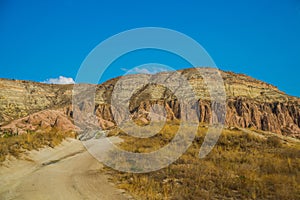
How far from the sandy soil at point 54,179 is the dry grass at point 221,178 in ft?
2.53

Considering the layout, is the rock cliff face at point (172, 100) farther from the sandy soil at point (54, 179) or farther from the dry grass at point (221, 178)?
the dry grass at point (221, 178)

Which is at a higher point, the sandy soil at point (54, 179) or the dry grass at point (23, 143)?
the dry grass at point (23, 143)

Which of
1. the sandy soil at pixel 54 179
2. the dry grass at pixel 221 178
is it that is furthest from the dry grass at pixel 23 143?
the dry grass at pixel 221 178

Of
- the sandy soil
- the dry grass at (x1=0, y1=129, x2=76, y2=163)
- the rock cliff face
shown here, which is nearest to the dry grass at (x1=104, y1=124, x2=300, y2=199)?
the sandy soil

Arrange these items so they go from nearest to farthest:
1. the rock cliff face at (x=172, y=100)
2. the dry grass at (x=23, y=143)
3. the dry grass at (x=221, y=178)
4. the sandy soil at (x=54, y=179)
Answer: the sandy soil at (x=54, y=179) < the dry grass at (x=221, y=178) < the dry grass at (x=23, y=143) < the rock cliff face at (x=172, y=100)

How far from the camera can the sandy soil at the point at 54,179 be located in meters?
8.09

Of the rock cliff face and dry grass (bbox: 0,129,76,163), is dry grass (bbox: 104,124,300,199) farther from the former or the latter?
the rock cliff face

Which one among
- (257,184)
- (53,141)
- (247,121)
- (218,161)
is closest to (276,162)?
(218,161)

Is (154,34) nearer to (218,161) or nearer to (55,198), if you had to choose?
(218,161)

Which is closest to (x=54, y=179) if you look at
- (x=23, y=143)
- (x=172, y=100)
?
(x=23, y=143)

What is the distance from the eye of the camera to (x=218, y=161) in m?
13.2

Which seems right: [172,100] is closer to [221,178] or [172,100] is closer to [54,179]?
[221,178]

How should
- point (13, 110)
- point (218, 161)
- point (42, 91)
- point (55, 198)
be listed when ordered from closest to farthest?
point (55, 198) → point (218, 161) → point (13, 110) → point (42, 91)

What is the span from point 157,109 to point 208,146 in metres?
64.9
